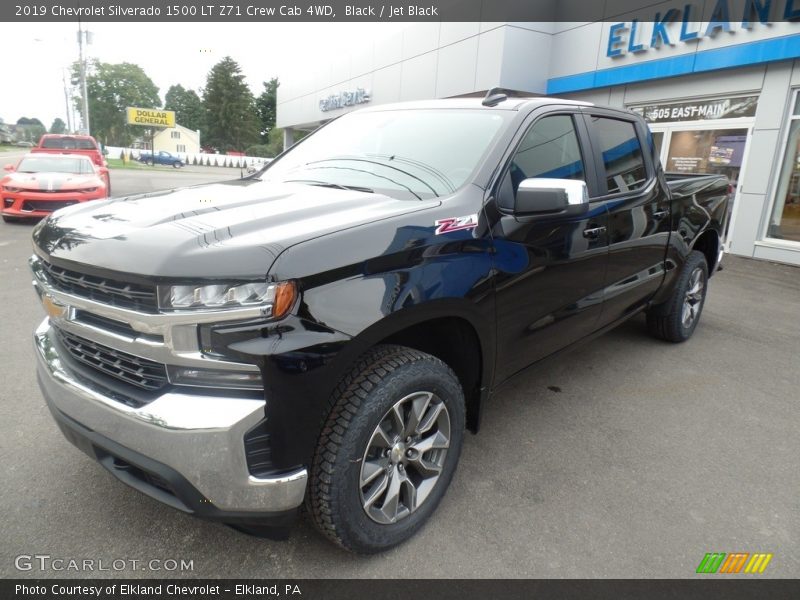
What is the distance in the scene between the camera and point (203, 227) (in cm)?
191

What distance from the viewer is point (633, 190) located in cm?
356

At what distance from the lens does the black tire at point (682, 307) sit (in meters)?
4.46

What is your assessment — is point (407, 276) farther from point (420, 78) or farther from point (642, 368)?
point (420, 78)

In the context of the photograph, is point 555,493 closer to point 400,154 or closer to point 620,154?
point 400,154

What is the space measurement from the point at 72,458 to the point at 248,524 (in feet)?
4.81

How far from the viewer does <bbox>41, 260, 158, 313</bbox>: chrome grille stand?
1.74 meters

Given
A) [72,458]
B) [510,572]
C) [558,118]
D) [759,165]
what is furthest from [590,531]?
[759,165]

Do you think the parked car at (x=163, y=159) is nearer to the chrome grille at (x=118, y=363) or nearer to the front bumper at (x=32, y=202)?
the front bumper at (x=32, y=202)

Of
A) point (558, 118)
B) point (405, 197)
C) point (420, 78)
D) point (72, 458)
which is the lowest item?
point (72, 458)

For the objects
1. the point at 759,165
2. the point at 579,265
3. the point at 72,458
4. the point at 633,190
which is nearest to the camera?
the point at 72,458

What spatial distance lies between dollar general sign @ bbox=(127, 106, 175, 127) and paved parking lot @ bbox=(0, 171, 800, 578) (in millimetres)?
72145

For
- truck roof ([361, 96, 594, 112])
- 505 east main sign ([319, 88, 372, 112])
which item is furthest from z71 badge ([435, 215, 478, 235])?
505 east main sign ([319, 88, 372, 112])

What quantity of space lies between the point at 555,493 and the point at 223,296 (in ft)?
6.09

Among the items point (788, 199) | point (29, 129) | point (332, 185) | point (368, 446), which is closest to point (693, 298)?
point (332, 185)
